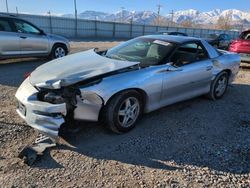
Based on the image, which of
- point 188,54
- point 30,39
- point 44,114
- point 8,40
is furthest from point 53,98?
point 30,39

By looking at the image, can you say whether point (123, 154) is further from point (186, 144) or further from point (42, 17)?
point (42, 17)

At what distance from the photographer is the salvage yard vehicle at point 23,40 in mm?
9125

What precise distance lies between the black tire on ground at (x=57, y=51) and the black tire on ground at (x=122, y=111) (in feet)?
22.8

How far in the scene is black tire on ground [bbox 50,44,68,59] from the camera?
10.6 metres

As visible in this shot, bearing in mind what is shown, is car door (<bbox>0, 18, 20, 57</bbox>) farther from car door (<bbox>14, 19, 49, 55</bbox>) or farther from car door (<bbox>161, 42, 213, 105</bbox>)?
car door (<bbox>161, 42, 213, 105</bbox>)

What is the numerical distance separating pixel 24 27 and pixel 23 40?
522mm

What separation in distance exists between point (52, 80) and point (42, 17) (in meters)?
28.0

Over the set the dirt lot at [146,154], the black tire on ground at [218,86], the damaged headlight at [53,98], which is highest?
the damaged headlight at [53,98]

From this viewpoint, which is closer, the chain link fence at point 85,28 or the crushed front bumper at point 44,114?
the crushed front bumper at point 44,114

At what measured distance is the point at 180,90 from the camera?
5090mm

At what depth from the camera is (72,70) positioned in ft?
13.8

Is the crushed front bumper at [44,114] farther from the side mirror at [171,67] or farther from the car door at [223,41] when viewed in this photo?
the car door at [223,41]

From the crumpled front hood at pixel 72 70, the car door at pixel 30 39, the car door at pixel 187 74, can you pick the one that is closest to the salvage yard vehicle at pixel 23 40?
the car door at pixel 30 39

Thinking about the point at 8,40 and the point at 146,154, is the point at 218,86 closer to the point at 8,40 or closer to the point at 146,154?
the point at 146,154
